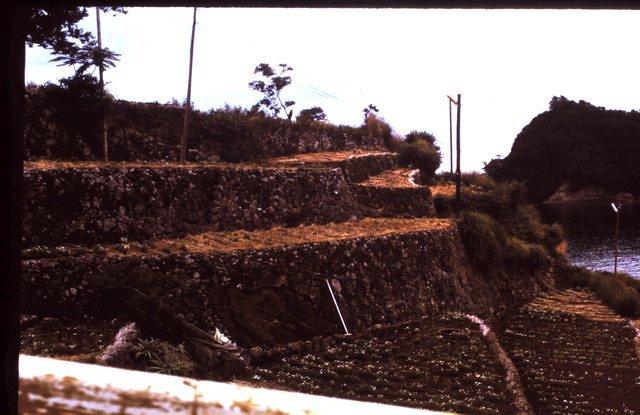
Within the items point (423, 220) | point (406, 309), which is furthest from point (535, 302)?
point (406, 309)

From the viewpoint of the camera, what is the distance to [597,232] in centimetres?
4594

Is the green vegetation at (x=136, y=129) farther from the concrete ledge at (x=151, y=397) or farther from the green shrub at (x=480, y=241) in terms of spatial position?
the concrete ledge at (x=151, y=397)

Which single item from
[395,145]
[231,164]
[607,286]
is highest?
[395,145]

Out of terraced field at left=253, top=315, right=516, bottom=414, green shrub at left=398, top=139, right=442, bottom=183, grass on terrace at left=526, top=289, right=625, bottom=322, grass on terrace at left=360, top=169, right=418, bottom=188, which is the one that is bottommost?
grass on terrace at left=526, top=289, right=625, bottom=322

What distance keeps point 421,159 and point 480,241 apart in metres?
7.76

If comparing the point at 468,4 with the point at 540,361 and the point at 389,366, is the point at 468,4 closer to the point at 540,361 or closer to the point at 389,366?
the point at 389,366

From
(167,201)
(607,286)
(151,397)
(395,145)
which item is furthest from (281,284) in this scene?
(395,145)

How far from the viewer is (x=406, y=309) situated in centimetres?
1200

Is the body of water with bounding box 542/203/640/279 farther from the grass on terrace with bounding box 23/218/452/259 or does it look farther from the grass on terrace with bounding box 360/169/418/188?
the grass on terrace with bounding box 23/218/452/259

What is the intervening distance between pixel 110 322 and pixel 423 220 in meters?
9.82

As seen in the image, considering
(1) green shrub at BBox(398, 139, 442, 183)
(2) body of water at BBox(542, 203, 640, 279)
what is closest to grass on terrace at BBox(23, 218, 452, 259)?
(1) green shrub at BBox(398, 139, 442, 183)

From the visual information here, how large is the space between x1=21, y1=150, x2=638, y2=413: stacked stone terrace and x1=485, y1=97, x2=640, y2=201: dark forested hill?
27782 millimetres

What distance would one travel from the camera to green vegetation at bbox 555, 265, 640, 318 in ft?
59.0

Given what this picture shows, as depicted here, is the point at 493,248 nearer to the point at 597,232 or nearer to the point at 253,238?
the point at 253,238
